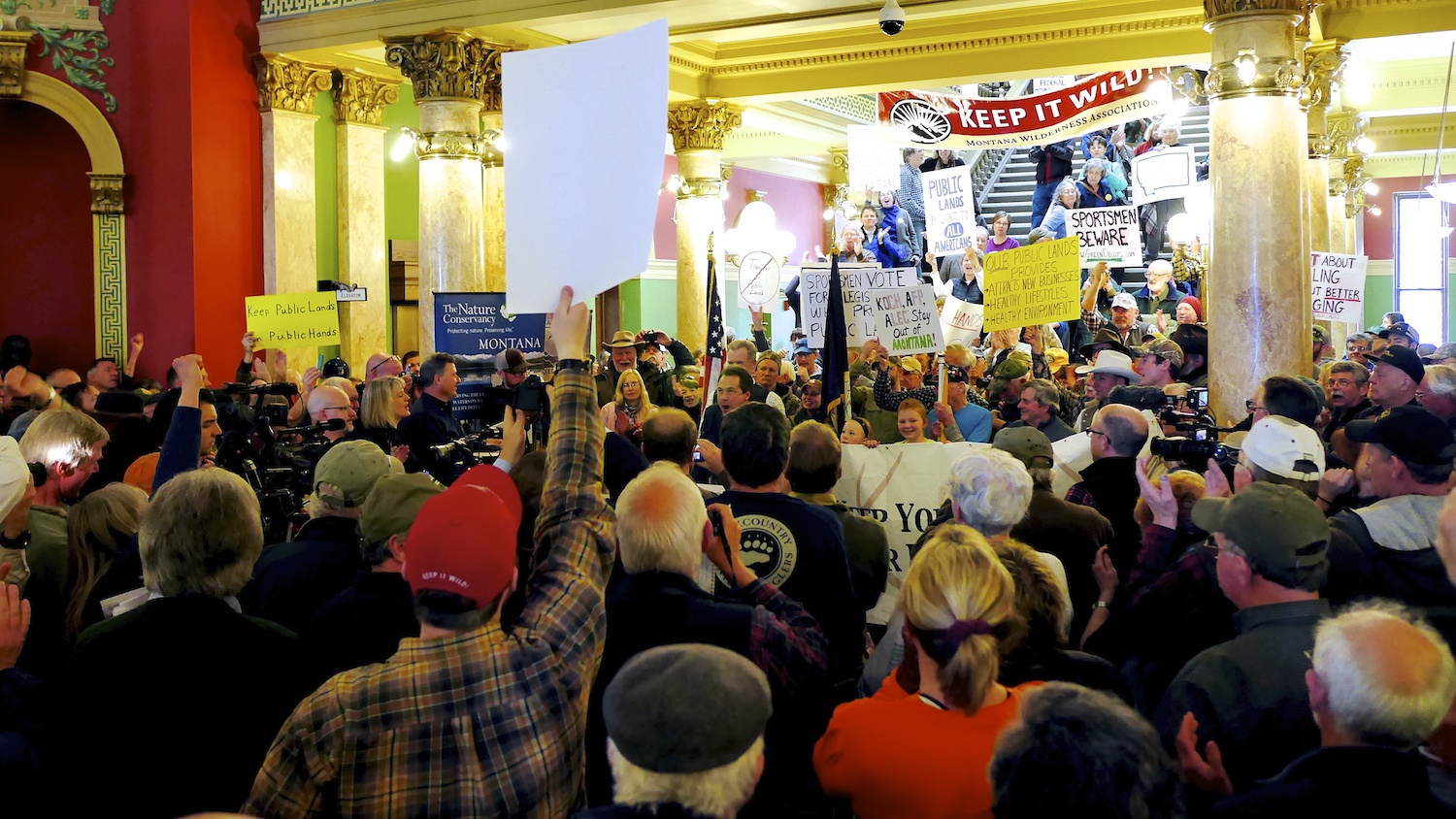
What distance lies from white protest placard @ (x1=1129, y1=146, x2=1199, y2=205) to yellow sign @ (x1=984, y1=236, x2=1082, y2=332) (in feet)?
28.3

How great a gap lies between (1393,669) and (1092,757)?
70 centimetres

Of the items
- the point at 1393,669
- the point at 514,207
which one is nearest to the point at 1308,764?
the point at 1393,669

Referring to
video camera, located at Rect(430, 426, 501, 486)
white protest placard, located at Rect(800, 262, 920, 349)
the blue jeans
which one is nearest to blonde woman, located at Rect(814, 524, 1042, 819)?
video camera, located at Rect(430, 426, 501, 486)

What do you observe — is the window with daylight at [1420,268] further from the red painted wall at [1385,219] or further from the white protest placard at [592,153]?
the white protest placard at [592,153]

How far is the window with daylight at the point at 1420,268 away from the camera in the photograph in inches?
1044

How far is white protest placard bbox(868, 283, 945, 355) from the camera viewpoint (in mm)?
8453

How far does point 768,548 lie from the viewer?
3635 mm

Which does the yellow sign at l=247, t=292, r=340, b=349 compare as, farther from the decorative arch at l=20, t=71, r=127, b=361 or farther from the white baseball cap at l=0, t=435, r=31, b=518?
the white baseball cap at l=0, t=435, r=31, b=518

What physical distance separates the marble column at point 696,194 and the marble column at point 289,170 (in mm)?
4209

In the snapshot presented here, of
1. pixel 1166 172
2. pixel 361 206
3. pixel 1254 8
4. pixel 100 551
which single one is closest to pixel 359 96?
pixel 361 206

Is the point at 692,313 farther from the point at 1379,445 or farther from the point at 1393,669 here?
the point at 1393,669

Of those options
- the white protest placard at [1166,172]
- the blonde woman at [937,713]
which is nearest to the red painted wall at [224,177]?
the white protest placard at [1166,172]

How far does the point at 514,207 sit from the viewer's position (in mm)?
2900

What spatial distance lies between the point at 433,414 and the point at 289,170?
7.70 m
